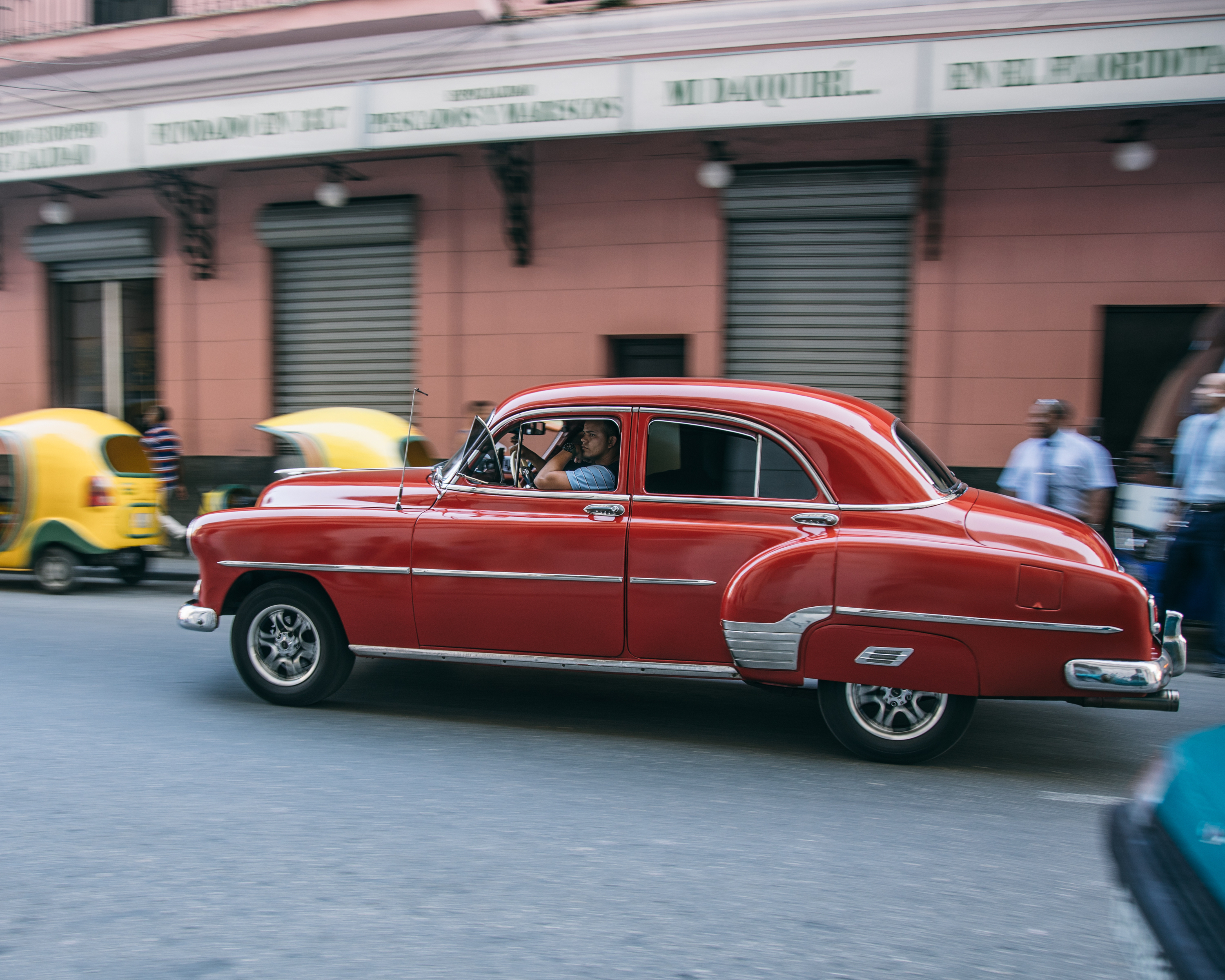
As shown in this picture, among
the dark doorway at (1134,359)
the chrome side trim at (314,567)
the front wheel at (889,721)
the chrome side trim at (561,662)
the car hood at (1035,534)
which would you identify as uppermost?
the dark doorway at (1134,359)

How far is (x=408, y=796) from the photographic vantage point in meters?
3.76

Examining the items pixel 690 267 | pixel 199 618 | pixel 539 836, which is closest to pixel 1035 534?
pixel 539 836

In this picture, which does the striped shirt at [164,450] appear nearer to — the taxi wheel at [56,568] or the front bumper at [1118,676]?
the taxi wheel at [56,568]

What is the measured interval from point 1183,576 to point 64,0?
51.5ft

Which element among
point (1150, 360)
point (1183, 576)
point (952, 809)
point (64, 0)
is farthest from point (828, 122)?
point (64, 0)

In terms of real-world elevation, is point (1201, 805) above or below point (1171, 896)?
above

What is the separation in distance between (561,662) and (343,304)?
8.94 m

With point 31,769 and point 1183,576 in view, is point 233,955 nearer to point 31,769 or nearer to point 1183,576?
point 31,769

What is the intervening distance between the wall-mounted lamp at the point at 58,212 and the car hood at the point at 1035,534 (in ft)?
44.2

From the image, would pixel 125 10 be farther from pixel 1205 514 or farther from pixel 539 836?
pixel 1205 514

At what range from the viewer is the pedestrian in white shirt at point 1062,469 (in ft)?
21.9

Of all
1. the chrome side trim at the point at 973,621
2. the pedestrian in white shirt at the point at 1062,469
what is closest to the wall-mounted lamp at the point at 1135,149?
the pedestrian in white shirt at the point at 1062,469

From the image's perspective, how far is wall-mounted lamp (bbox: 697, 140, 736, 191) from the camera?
9.98 meters

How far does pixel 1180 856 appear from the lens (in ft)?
6.81
